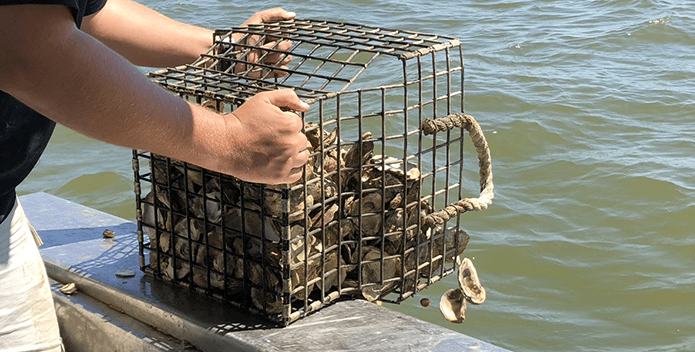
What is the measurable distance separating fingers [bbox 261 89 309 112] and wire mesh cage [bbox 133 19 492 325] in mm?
102

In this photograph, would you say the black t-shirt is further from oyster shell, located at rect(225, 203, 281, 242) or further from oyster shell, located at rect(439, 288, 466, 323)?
oyster shell, located at rect(439, 288, 466, 323)

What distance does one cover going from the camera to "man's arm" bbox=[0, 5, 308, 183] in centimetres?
150

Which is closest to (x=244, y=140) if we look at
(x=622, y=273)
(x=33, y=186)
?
(x=622, y=273)

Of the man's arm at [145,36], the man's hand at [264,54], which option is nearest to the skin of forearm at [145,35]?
the man's arm at [145,36]

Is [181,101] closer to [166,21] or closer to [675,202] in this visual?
[166,21]

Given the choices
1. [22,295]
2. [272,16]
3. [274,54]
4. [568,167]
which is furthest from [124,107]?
[568,167]

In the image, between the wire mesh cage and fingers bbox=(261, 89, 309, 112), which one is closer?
fingers bbox=(261, 89, 309, 112)

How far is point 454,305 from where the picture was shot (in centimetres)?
232

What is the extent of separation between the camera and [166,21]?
243 cm

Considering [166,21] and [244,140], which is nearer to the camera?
[244,140]

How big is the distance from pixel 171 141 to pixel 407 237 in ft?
2.52

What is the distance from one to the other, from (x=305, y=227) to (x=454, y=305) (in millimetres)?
531

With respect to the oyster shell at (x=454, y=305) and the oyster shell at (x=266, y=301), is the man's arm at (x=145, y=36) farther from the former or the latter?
the oyster shell at (x=454, y=305)

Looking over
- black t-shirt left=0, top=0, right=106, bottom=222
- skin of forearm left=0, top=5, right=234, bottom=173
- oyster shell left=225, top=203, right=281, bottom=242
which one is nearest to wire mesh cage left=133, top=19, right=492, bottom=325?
oyster shell left=225, top=203, right=281, bottom=242
